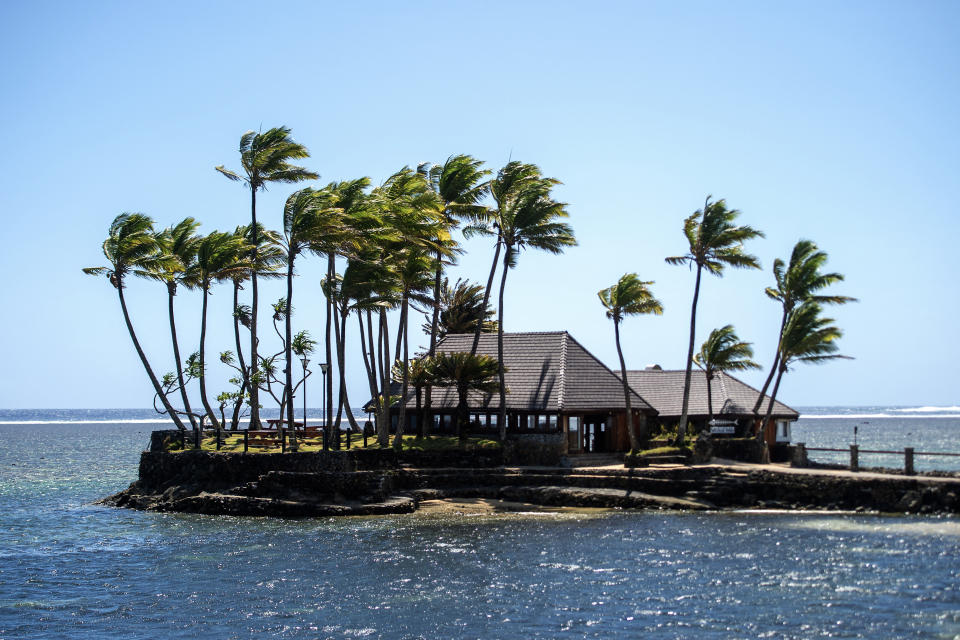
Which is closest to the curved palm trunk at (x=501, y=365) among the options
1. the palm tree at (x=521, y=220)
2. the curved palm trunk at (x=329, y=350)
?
the palm tree at (x=521, y=220)

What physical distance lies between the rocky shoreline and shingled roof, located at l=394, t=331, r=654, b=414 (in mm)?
4612

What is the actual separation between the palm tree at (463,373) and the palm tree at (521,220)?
65 centimetres

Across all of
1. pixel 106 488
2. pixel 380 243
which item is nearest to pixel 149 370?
pixel 106 488

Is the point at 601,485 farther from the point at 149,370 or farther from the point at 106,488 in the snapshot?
the point at 106,488

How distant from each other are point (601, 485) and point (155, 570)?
705 inches

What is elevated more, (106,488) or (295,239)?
(295,239)

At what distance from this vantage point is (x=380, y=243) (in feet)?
139

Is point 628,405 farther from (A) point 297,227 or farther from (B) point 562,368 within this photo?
(A) point 297,227

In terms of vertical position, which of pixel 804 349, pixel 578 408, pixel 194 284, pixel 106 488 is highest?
pixel 194 284

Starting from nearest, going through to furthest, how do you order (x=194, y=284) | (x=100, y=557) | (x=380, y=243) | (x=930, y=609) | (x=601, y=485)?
(x=930, y=609), (x=100, y=557), (x=601, y=485), (x=380, y=243), (x=194, y=284)

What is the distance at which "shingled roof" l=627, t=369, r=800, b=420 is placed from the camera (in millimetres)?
48969

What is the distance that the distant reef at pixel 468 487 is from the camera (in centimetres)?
3525

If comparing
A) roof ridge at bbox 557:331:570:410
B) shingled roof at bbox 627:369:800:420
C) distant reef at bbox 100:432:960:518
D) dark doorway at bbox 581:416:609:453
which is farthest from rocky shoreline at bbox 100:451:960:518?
shingled roof at bbox 627:369:800:420

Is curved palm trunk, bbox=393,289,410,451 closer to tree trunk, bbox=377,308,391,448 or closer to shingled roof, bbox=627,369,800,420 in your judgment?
tree trunk, bbox=377,308,391,448
